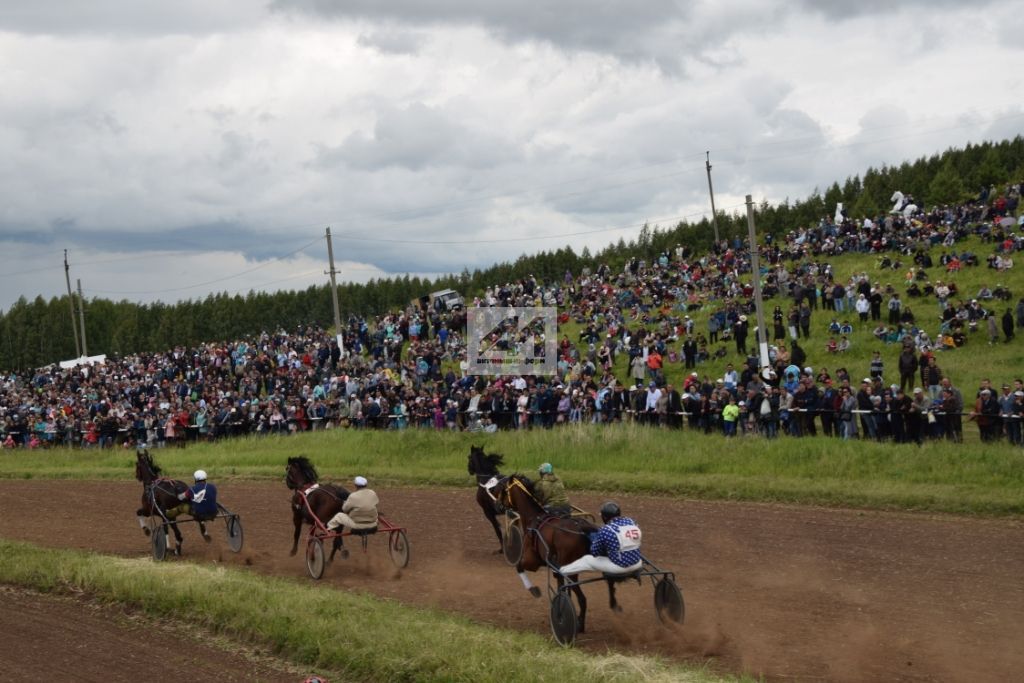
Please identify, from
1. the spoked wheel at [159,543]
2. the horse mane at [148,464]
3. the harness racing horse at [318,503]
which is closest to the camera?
the harness racing horse at [318,503]

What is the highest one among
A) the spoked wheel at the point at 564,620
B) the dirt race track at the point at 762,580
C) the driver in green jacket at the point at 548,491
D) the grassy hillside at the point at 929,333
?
the grassy hillside at the point at 929,333

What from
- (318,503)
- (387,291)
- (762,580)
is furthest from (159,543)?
(387,291)

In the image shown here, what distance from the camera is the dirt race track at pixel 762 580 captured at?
10.2 metres

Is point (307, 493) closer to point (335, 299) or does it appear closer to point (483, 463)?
point (483, 463)

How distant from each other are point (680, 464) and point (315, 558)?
903 centimetres

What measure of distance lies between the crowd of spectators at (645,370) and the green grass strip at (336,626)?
1214cm

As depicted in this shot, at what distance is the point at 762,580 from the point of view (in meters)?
13.1

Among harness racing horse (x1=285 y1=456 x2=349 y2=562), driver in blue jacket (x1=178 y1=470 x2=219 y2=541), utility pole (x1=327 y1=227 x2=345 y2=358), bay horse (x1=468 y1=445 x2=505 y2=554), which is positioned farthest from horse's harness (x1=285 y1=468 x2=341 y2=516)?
utility pole (x1=327 y1=227 x2=345 y2=358)

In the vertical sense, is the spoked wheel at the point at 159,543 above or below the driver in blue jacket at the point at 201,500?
below

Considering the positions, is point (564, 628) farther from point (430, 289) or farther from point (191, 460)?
point (430, 289)

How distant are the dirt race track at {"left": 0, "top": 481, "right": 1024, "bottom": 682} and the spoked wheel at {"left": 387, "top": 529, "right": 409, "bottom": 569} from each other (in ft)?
0.41

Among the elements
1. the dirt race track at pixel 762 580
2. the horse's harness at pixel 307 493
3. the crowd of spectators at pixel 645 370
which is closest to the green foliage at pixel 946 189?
the crowd of spectators at pixel 645 370

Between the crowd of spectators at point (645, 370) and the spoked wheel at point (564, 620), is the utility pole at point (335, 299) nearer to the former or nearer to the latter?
the crowd of spectators at point (645, 370)

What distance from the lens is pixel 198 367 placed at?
Answer: 46938 mm
